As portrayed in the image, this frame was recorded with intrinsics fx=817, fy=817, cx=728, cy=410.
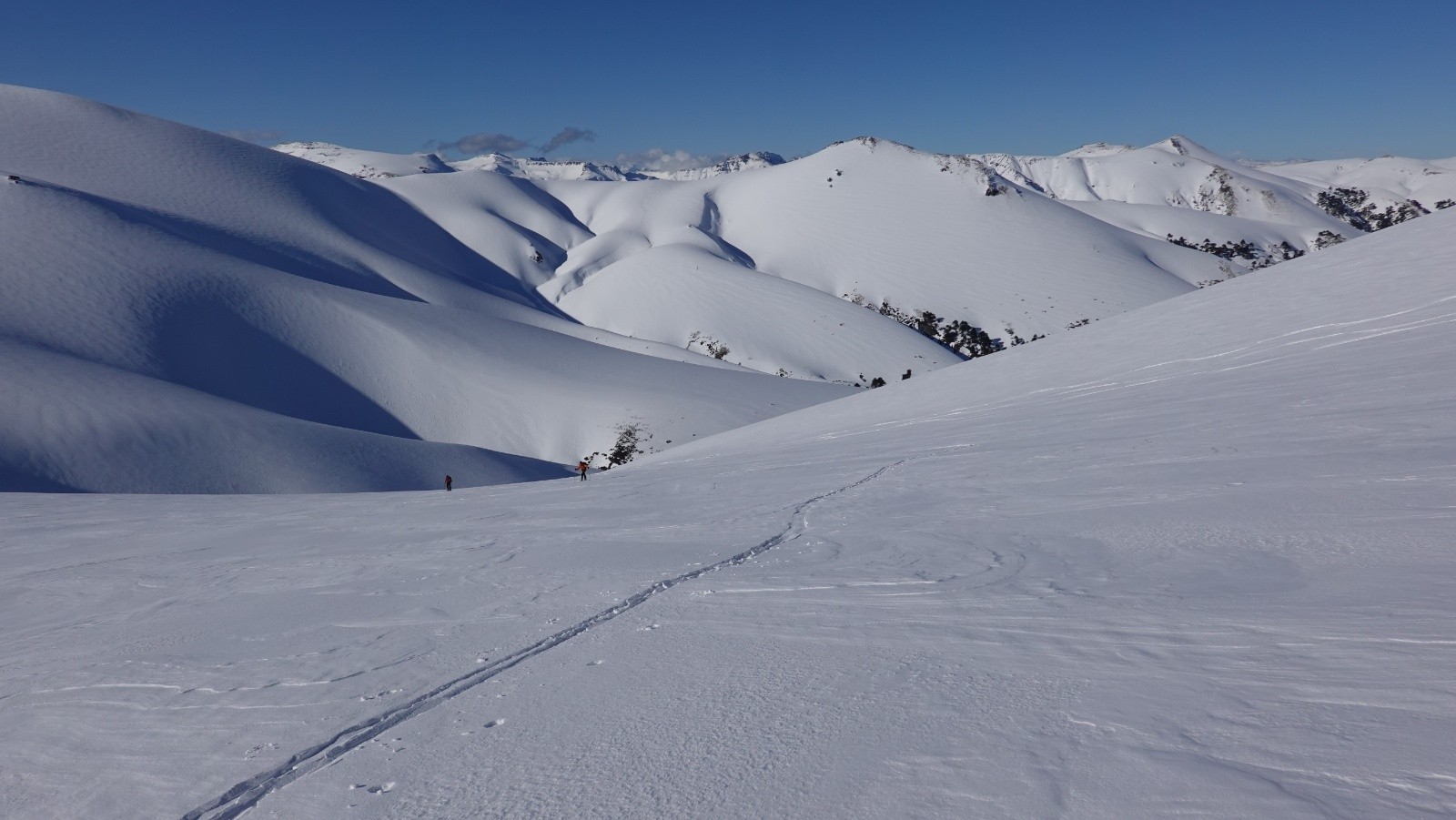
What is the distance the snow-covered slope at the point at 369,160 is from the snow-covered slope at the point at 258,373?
106m

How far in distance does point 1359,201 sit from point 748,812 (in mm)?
223060

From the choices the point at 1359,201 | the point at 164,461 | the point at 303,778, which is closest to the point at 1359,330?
the point at 303,778

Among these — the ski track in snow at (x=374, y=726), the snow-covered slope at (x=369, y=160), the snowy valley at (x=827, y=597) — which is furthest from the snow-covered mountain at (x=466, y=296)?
the snow-covered slope at (x=369, y=160)

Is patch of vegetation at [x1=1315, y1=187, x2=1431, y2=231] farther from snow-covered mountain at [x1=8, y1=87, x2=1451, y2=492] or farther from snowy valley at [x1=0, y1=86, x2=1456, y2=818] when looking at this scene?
snowy valley at [x1=0, y1=86, x2=1456, y2=818]

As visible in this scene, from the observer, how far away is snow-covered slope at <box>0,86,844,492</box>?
21.7m

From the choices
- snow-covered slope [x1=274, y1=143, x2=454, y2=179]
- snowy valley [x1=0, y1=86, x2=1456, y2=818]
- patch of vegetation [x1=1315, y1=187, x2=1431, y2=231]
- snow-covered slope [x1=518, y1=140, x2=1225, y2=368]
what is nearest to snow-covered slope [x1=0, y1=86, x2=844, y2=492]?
snowy valley [x1=0, y1=86, x2=1456, y2=818]

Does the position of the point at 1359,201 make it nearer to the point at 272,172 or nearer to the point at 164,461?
the point at 272,172

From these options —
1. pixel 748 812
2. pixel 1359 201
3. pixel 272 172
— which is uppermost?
pixel 1359 201

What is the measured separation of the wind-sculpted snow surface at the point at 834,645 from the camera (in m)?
3.11

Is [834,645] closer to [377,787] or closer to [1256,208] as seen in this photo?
[377,787]

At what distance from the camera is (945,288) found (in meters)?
81.8

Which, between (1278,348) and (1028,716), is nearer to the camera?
(1028,716)

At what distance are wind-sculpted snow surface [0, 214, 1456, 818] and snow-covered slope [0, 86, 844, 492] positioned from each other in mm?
13277

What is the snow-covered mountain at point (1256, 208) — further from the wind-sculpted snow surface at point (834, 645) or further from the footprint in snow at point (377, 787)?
the footprint in snow at point (377, 787)
